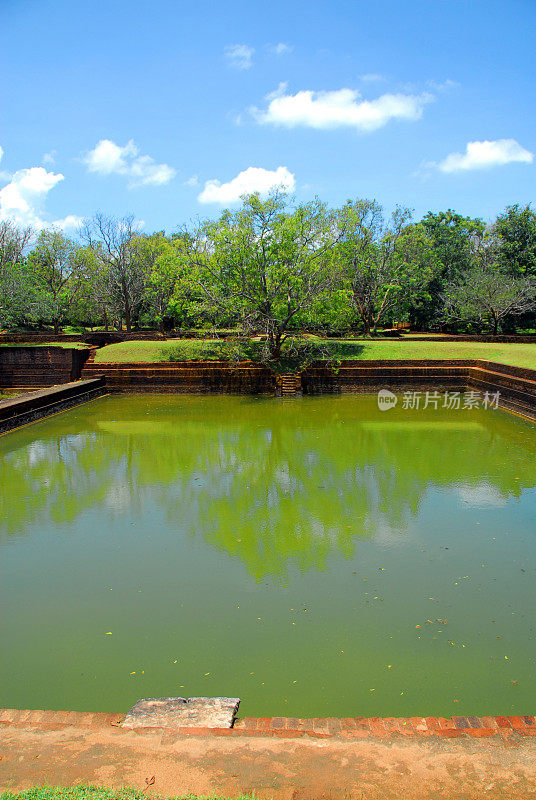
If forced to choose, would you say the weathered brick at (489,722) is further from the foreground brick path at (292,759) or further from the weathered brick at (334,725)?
the weathered brick at (334,725)

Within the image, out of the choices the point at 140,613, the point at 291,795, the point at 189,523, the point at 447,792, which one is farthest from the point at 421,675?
the point at 189,523

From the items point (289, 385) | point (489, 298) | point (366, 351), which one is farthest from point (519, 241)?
point (289, 385)

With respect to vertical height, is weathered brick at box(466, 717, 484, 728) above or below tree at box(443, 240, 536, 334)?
below

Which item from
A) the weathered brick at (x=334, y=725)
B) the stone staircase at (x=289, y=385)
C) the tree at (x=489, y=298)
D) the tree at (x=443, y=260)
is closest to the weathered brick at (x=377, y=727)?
the weathered brick at (x=334, y=725)

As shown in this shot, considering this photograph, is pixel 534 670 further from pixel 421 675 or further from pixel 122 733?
pixel 122 733

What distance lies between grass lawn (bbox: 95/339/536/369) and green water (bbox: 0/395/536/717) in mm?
7494

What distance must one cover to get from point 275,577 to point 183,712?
184 cm

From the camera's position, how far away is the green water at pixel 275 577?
10.6 feet

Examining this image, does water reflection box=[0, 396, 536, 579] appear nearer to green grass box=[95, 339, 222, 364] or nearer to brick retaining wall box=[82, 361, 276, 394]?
brick retaining wall box=[82, 361, 276, 394]

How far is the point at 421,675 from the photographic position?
3.27m

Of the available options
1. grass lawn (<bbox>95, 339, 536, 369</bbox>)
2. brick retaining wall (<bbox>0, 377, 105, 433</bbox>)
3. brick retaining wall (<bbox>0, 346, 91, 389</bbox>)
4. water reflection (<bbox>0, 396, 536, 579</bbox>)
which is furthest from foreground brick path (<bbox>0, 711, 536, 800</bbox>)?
brick retaining wall (<bbox>0, 346, 91, 389</bbox>)

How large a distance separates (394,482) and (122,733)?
204 inches

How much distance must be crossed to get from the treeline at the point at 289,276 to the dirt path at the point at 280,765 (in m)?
12.8

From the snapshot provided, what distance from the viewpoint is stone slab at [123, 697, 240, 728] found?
2.70 meters
